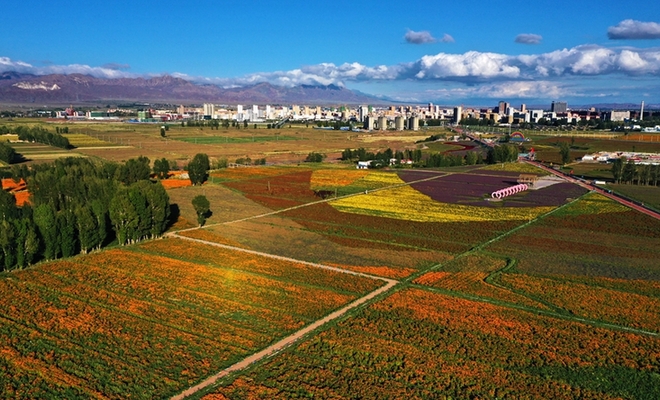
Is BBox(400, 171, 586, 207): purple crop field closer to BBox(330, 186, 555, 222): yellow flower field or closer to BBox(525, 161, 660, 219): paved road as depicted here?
BBox(525, 161, 660, 219): paved road

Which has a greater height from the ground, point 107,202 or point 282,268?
point 107,202

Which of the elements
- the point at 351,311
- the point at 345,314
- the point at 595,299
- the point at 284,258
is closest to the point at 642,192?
the point at 595,299

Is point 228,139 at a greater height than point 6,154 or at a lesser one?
greater

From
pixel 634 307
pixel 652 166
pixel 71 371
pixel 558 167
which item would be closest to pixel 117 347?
pixel 71 371

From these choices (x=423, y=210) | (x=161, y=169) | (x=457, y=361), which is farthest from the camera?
(x=161, y=169)

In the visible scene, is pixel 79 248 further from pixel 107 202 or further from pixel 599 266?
pixel 599 266

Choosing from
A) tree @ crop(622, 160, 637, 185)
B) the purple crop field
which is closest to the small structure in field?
the purple crop field

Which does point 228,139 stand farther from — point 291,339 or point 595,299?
point 291,339
